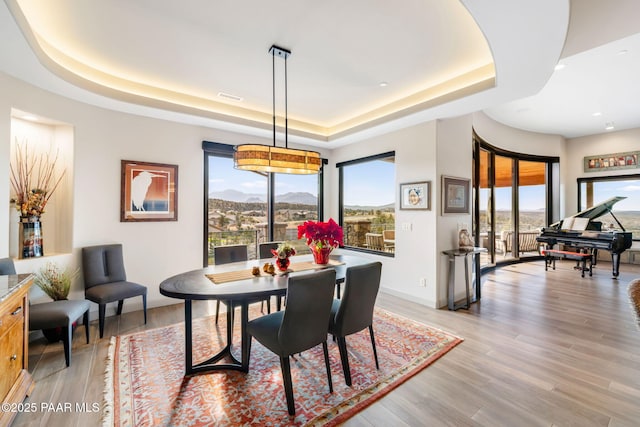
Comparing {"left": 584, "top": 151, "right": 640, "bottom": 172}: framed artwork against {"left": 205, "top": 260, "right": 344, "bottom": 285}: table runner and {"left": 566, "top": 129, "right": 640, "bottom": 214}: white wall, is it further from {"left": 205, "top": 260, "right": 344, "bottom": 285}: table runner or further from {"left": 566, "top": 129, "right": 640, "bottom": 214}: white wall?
{"left": 205, "top": 260, "right": 344, "bottom": 285}: table runner

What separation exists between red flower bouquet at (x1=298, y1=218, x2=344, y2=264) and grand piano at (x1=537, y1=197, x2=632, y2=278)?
6035 mm

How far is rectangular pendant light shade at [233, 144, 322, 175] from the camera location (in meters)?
2.76

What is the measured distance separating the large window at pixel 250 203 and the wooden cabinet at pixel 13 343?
8.14 feet

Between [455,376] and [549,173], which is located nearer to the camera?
[455,376]

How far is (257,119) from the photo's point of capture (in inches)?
181

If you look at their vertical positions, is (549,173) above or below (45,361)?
above

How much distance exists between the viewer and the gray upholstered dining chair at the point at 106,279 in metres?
3.15

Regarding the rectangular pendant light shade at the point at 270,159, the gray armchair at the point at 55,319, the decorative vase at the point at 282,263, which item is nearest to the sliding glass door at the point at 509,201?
the rectangular pendant light shade at the point at 270,159

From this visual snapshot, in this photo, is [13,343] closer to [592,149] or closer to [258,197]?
[258,197]

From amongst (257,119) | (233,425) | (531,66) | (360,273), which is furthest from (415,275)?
(257,119)

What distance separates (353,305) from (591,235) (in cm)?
646

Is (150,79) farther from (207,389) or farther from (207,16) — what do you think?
(207,389)

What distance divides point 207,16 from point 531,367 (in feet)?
13.5

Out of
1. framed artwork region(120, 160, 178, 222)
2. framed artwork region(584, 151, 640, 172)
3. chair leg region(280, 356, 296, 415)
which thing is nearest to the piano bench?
framed artwork region(584, 151, 640, 172)
